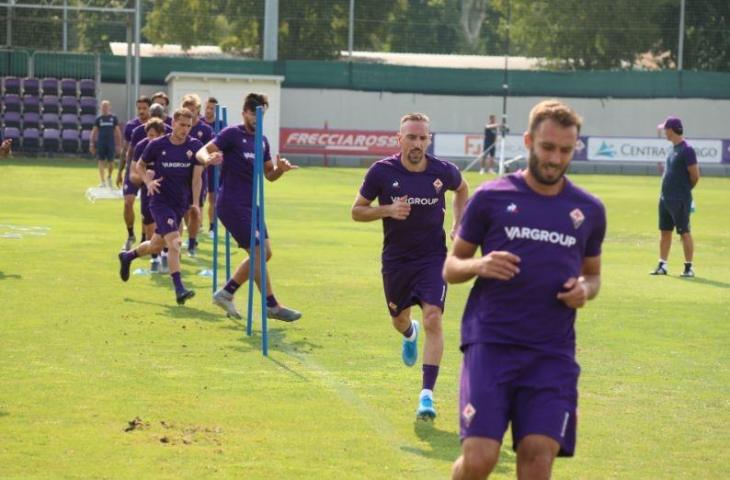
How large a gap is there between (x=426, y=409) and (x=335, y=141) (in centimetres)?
4458

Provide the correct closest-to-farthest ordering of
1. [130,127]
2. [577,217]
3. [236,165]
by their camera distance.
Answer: [577,217] → [236,165] → [130,127]

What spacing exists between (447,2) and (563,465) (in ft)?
185

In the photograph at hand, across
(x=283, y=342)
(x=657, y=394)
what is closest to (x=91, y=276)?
(x=283, y=342)

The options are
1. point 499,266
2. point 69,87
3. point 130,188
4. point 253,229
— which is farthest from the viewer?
point 69,87

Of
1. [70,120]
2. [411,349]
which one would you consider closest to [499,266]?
[411,349]

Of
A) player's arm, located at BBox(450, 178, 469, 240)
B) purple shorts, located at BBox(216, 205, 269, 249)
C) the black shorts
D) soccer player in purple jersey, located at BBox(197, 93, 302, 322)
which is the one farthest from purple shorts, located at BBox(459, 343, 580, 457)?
the black shorts

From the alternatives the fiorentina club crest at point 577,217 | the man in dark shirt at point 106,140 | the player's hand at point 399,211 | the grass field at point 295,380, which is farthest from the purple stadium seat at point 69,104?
the fiorentina club crest at point 577,217

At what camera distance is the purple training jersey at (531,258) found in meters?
6.33

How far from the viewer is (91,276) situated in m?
18.2

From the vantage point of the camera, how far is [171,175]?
16.3 m

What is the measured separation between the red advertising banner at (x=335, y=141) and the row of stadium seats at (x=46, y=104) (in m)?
7.35

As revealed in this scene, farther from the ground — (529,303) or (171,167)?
(529,303)

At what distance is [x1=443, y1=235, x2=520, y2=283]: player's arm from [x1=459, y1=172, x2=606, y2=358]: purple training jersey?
10cm

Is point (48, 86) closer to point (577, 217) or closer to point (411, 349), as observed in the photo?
point (411, 349)
